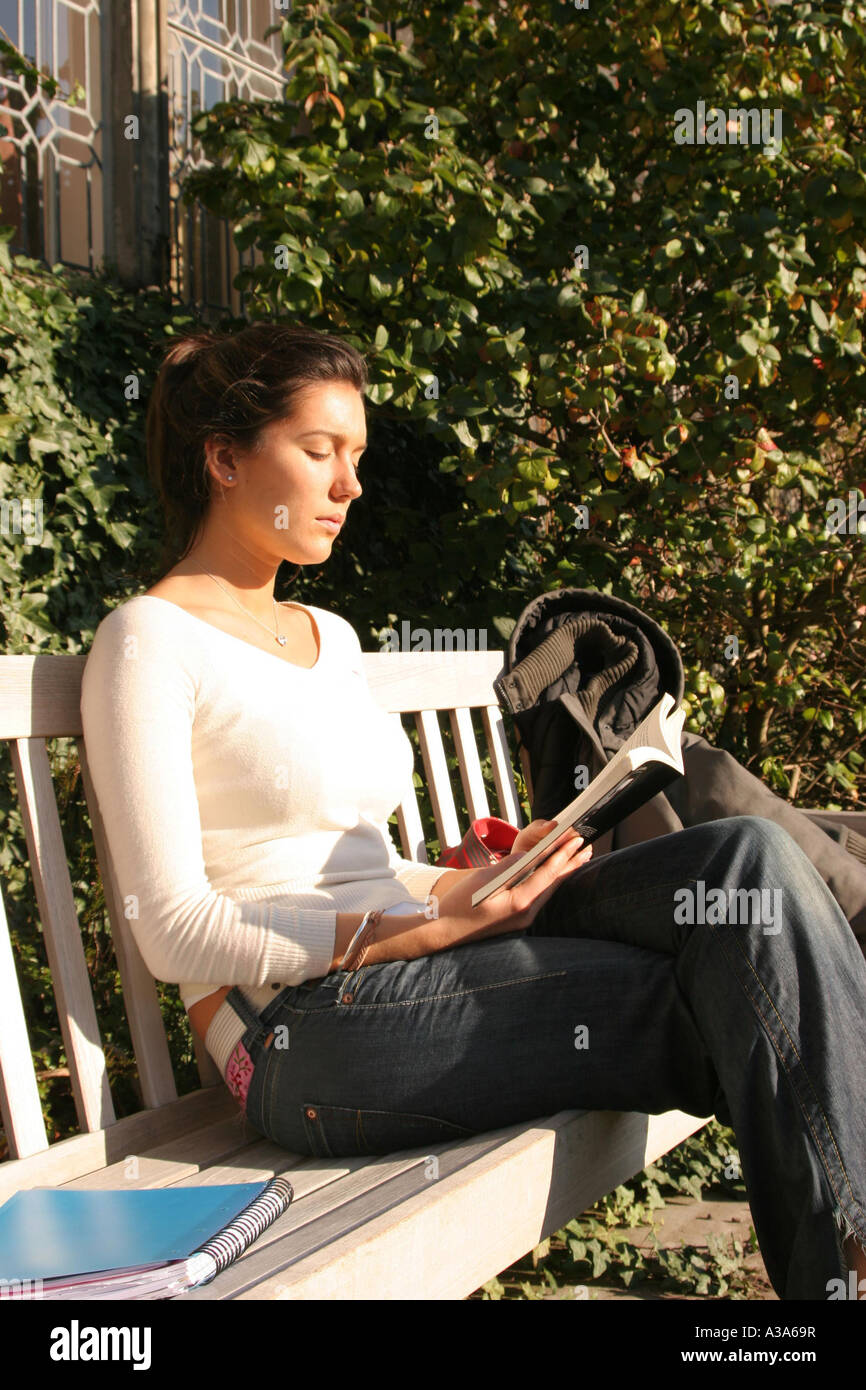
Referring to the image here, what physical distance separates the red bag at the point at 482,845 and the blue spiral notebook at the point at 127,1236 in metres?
0.81

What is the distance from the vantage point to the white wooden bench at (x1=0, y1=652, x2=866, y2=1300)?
1.48 metres

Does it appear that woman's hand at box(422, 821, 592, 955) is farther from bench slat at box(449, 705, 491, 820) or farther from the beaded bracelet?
bench slat at box(449, 705, 491, 820)

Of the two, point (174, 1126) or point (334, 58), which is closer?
point (174, 1126)

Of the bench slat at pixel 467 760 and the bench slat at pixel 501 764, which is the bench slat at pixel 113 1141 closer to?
the bench slat at pixel 467 760

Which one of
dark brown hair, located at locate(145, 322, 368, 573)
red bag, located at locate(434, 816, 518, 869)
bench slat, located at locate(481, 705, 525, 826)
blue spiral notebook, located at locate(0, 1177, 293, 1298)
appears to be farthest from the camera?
bench slat, located at locate(481, 705, 525, 826)

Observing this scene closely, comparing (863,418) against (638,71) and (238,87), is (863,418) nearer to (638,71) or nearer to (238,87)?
(638,71)

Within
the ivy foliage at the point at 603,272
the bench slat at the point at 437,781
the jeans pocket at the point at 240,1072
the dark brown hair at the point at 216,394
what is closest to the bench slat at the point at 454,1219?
the jeans pocket at the point at 240,1072

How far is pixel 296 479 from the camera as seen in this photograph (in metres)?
2.14

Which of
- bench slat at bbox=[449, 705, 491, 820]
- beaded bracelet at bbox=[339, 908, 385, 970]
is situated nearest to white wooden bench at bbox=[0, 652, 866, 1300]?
beaded bracelet at bbox=[339, 908, 385, 970]

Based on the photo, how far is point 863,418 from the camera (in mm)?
4094

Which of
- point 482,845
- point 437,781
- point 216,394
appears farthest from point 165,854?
point 437,781

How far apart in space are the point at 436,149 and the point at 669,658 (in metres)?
1.60

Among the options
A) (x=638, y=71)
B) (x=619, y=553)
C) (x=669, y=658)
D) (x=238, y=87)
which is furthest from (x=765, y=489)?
(x=238, y=87)

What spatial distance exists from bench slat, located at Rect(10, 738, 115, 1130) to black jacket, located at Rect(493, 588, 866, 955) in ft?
3.42
